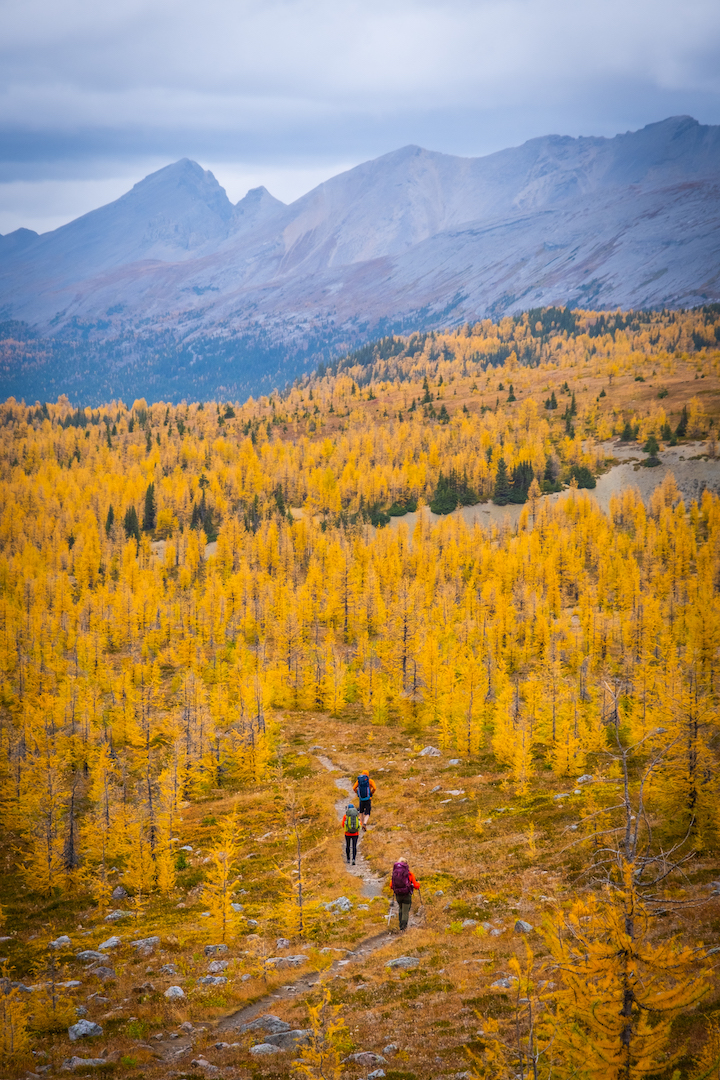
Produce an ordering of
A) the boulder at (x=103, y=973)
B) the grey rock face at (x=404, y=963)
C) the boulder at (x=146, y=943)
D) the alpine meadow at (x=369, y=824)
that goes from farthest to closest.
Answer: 1. the boulder at (x=146, y=943)
2. the boulder at (x=103, y=973)
3. the grey rock face at (x=404, y=963)
4. the alpine meadow at (x=369, y=824)

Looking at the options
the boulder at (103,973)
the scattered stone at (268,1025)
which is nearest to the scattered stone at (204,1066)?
the scattered stone at (268,1025)

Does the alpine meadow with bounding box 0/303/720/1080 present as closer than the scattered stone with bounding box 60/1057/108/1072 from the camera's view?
Yes

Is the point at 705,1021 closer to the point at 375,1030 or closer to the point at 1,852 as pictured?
the point at 375,1030

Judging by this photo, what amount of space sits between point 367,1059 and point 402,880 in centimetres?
676

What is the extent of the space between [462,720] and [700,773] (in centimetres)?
2781

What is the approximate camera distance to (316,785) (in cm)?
4722

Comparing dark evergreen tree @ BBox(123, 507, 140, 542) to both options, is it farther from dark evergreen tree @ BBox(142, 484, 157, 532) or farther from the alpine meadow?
the alpine meadow

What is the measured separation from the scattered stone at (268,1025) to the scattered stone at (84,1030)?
4061 millimetres

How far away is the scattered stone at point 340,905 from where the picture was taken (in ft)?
82.9

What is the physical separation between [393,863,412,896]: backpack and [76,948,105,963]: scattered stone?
11.4 metres

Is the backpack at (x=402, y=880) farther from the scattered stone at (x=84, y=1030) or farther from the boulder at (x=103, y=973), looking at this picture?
the boulder at (x=103, y=973)

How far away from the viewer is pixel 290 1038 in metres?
16.3

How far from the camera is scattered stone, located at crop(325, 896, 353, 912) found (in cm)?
2528

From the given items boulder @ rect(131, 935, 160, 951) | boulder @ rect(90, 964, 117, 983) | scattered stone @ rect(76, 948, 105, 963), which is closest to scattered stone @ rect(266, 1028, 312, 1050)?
boulder @ rect(90, 964, 117, 983)
